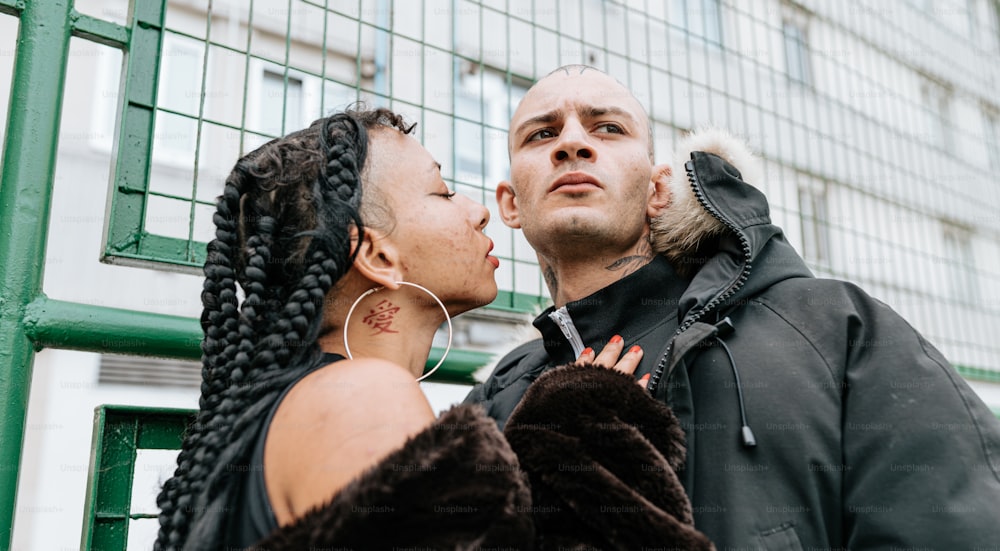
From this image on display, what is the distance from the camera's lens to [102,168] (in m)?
7.57

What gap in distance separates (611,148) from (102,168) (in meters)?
6.77

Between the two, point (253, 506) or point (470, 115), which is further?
point (470, 115)

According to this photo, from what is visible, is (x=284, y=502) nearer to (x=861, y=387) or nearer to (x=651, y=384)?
(x=651, y=384)

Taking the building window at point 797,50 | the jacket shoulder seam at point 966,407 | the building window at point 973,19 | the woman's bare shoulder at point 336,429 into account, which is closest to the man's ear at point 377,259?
the woman's bare shoulder at point 336,429

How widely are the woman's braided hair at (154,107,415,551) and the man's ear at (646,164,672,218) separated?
0.99 metres

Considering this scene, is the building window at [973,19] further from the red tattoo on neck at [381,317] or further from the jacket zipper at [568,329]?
the red tattoo on neck at [381,317]

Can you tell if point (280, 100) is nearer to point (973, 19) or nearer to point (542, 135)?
point (542, 135)

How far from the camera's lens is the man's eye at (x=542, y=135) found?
2.54 m

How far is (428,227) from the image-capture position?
1931 millimetres

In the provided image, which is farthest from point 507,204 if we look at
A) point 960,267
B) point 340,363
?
point 960,267

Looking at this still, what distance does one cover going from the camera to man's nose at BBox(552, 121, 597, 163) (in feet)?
7.77

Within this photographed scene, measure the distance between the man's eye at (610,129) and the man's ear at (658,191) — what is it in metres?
0.18

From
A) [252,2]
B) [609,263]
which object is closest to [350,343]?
[609,263]

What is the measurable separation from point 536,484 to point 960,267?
452 cm
